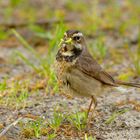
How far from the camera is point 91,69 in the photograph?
23.5 ft

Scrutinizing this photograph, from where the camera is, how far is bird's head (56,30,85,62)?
276 inches

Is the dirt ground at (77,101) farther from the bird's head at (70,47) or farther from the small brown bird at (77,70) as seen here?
the bird's head at (70,47)

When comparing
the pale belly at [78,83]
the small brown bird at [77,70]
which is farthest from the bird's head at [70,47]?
the pale belly at [78,83]

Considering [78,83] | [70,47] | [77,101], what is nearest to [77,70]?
[78,83]

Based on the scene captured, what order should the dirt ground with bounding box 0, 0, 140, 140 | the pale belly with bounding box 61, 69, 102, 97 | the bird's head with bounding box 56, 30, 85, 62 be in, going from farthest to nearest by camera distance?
the bird's head with bounding box 56, 30, 85, 62, the pale belly with bounding box 61, 69, 102, 97, the dirt ground with bounding box 0, 0, 140, 140

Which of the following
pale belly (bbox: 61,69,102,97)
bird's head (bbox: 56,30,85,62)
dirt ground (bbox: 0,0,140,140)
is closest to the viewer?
dirt ground (bbox: 0,0,140,140)

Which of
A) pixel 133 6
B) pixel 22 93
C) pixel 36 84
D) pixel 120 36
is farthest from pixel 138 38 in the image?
pixel 22 93

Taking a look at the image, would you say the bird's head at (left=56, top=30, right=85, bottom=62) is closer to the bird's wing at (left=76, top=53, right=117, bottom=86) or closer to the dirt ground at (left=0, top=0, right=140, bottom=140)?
the bird's wing at (left=76, top=53, right=117, bottom=86)

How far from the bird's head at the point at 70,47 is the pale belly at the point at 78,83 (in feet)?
0.60

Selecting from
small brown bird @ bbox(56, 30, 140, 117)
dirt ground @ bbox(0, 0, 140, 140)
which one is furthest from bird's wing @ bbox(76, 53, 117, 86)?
dirt ground @ bbox(0, 0, 140, 140)

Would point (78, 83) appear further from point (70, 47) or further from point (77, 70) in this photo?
point (70, 47)

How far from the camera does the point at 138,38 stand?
1045 cm

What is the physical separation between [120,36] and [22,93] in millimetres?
3888

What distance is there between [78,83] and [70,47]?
0.47 meters
